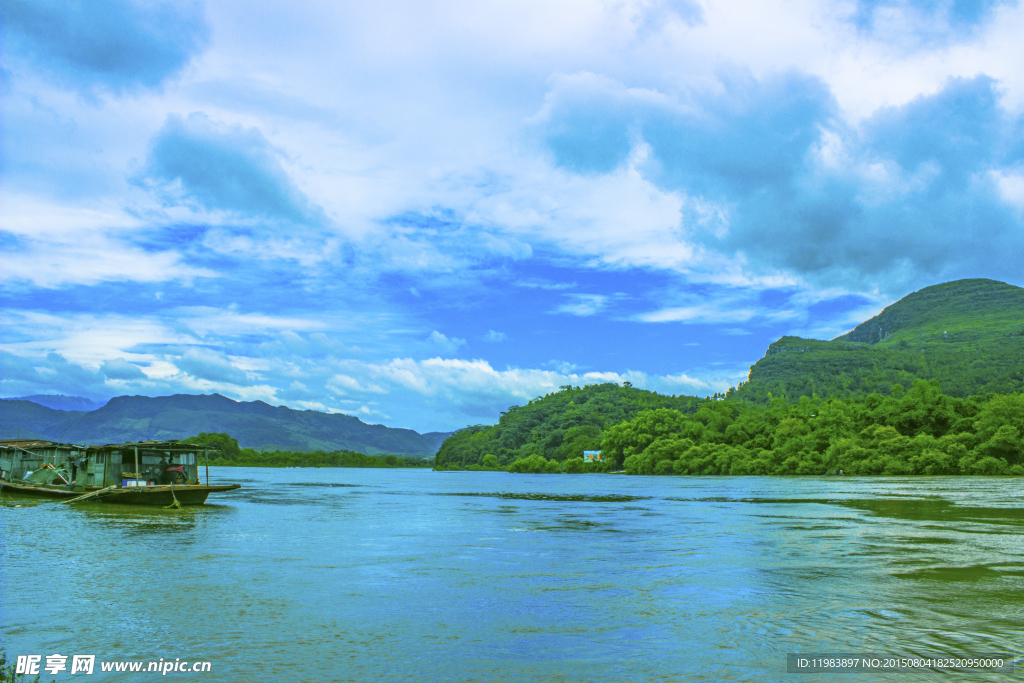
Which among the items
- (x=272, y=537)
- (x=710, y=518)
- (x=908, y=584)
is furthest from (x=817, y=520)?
(x=272, y=537)

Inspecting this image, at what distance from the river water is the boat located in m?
11.3

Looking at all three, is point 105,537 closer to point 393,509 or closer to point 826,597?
point 393,509

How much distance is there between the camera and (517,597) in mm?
19547

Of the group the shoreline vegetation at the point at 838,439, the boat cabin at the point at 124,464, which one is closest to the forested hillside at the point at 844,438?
the shoreline vegetation at the point at 838,439

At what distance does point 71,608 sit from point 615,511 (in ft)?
127

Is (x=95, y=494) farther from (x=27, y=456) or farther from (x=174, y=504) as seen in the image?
(x=27, y=456)

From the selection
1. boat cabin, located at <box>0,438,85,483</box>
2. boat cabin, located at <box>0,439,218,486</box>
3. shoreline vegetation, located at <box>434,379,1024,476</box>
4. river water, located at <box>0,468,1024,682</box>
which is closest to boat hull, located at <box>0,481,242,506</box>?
boat cabin, located at <box>0,439,218,486</box>

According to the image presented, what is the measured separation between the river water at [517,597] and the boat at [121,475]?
11.3 metres

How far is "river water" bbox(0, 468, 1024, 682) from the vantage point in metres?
13.9

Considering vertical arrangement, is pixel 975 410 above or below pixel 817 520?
above

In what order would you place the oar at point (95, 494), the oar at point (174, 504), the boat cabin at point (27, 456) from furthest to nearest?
the boat cabin at point (27, 456) → the oar at point (174, 504) → the oar at point (95, 494)

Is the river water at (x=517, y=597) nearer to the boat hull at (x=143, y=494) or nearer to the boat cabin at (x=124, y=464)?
the boat hull at (x=143, y=494)

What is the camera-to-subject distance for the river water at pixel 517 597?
1385cm

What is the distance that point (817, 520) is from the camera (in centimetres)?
3988
